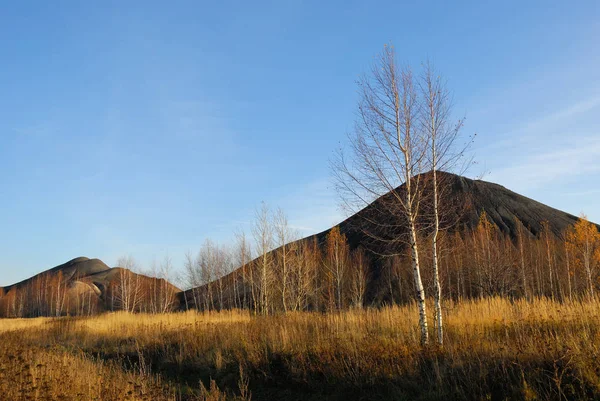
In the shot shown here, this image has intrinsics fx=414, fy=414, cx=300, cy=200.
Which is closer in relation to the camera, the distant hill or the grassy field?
the grassy field

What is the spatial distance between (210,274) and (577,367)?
47339 millimetres

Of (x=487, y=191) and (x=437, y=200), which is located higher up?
(x=487, y=191)

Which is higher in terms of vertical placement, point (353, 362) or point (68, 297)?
point (353, 362)

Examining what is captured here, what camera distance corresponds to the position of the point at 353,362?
331 inches

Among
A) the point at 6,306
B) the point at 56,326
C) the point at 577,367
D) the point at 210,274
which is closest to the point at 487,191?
the point at 210,274

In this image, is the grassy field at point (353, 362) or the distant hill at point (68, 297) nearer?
the grassy field at point (353, 362)

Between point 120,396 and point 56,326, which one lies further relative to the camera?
point 56,326

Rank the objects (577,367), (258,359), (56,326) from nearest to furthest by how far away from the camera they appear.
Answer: (577,367) → (258,359) → (56,326)

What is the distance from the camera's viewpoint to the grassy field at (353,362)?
19.8ft

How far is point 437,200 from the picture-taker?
34.4 feet

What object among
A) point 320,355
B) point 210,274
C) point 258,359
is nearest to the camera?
point 320,355

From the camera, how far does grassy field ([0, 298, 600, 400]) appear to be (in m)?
6.03

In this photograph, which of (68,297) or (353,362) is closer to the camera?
(353,362)

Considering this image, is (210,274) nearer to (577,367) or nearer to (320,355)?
(320,355)
